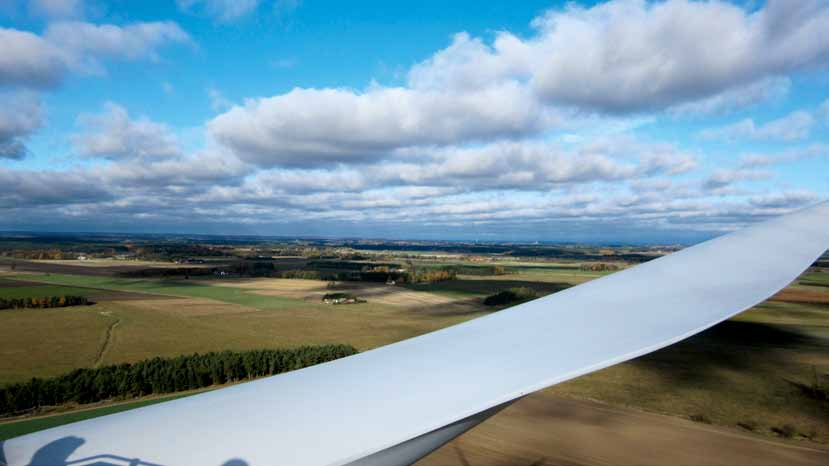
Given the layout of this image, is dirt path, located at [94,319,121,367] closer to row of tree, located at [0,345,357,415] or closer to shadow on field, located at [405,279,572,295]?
row of tree, located at [0,345,357,415]

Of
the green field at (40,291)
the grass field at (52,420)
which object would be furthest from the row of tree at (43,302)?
the grass field at (52,420)

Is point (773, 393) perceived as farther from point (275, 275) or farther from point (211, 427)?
point (275, 275)

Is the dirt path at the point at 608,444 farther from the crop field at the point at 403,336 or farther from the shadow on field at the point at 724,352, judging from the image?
the shadow on field at the point at 724,352

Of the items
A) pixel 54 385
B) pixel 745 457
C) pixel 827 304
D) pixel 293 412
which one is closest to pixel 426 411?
pixel 293 412

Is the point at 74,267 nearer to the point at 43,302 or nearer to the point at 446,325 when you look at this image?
the point at 43,302

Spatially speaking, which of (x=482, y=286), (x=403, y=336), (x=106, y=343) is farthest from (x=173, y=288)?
(x=482, y=286)

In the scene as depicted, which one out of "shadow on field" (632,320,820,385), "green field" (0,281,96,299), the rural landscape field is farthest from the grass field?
"green field" (0,281,96,299)
